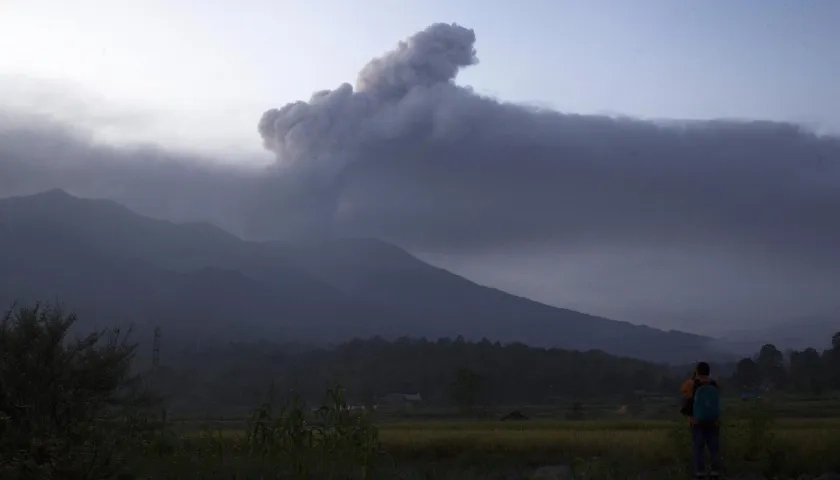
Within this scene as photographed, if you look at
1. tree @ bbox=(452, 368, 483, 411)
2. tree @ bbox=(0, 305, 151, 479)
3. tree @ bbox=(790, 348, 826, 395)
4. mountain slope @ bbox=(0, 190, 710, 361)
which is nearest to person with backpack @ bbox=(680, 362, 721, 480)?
tree @ bbox=(0, 305, 151, 479)

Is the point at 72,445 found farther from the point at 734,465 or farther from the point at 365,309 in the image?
the point at 365,309

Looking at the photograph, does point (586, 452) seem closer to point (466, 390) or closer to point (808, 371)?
point (466, 390)

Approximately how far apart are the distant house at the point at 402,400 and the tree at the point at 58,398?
58.4 meters

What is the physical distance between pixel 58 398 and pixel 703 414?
8696mm

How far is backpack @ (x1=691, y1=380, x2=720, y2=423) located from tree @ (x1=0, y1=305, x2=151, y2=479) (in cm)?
779

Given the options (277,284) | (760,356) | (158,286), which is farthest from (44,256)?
(760,356)

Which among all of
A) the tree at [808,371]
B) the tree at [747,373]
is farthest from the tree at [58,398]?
the tree at [747,373]

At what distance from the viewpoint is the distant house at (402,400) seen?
7328 centimetres

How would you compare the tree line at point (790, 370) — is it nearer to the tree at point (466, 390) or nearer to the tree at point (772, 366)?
the tree at point (772, 366)

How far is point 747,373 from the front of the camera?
78.2 metres

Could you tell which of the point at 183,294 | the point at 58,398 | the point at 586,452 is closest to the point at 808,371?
the point at 586,452

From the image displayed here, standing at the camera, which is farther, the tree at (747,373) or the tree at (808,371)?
the tree at (747,373)

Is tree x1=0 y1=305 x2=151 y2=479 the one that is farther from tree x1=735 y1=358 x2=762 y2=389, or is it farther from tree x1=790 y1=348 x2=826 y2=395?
tree x1=735 y1=358 x2=762 y2=389

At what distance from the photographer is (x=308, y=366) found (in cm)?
9300
